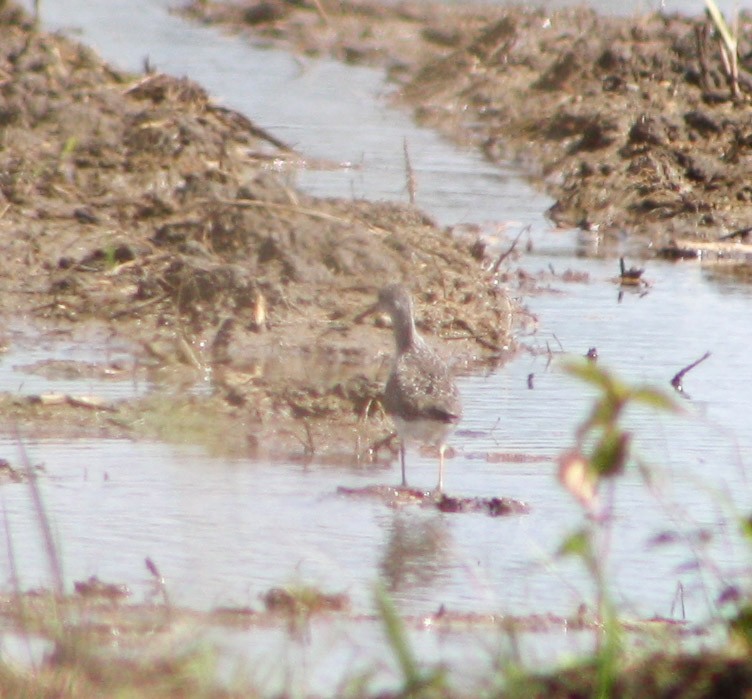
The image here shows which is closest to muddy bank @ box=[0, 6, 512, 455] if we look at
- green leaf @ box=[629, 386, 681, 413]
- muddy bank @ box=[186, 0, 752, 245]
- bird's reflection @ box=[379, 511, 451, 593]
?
bird's reflection @ box=[379, 511, 451, 593]

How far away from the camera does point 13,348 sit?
9.55m

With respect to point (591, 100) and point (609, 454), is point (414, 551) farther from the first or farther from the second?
point (591, 100)

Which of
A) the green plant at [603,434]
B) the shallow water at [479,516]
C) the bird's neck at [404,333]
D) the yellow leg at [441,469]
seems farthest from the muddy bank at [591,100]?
the green plant at [603,434]

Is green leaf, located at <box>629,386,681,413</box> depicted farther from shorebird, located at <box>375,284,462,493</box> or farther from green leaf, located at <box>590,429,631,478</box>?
shorebird, located at <box>375,284,462,493</box>

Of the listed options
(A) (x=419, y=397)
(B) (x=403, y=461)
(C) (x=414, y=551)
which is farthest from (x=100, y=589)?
(A) (x=419, y=397)

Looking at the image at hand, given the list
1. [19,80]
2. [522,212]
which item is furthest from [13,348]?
[522,212]

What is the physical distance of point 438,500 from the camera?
286 inches

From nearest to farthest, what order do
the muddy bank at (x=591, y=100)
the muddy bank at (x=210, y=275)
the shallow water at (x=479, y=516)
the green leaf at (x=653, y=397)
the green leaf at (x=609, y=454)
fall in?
the green leaf at (x=653, y=397)
the green leaf at (x=609, y=454)
the shallow water at (x=479, y=516)
the muddy bank at (x=210, y=275)
the muddy bank at (x=591, y=100)

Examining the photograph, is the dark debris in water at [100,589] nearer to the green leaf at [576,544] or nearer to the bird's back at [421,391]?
the bird's back at [421,391]

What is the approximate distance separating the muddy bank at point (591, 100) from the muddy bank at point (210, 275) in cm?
146

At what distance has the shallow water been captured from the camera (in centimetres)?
590

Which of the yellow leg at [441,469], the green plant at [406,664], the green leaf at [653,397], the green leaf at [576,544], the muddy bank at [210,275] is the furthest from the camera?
the muddy bank at [210,275]

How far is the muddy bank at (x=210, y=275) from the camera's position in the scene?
8.48m

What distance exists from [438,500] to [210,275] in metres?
3.20
